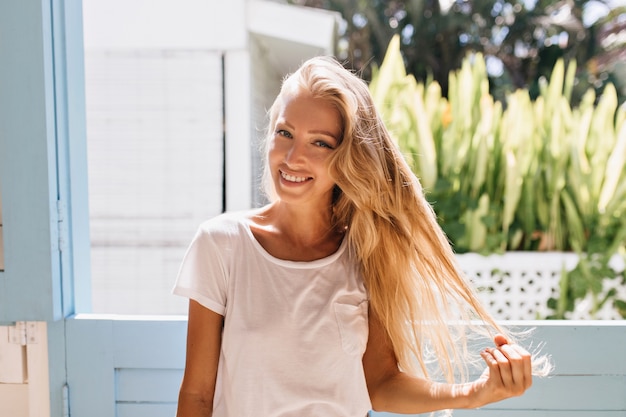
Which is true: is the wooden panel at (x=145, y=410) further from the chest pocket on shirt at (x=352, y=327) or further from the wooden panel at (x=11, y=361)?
the chest pocket on shirt at (x=352, y=327)

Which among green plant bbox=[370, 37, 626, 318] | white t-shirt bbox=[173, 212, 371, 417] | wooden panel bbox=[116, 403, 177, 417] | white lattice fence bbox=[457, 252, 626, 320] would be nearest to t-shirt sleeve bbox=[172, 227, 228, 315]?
white t-shirt bbox=[173, 212, 371, 417]

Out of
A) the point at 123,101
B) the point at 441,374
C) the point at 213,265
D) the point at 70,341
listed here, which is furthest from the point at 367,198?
the point at 123,101

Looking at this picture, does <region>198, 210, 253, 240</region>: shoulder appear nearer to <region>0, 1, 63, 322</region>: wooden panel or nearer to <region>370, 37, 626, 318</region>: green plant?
<region>0, 1, 63, 322</region>: wooden panel

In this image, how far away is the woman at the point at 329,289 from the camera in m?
1.51

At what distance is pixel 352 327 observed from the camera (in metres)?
1.60

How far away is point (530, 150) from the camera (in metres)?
4.09

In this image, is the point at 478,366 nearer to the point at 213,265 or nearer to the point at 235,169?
the point at 213,265

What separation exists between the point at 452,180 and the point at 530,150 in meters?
0.52

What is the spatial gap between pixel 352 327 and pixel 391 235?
279 mm

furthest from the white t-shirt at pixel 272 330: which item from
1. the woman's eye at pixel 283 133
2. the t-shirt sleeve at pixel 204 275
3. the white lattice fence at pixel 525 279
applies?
the white lattice fence at pixel 525 279

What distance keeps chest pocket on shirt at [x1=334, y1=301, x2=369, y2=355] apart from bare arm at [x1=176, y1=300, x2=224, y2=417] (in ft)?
0.99

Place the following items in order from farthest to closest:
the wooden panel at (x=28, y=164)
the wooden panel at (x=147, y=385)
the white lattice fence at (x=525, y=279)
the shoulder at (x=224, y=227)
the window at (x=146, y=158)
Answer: the window at (x=146, y=158) → the white lattice fence at (x=525, y=279) → the wooden panel at (x=147, y=385) → the wooden panel at (x=28, y=164) → the shoulder at (x=224, y=227)

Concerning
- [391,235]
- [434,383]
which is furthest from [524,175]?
[434,383]

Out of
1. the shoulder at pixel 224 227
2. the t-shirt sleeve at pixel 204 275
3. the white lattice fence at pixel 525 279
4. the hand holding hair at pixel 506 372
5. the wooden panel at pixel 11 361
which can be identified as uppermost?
the shoulder at pixel 224 227
